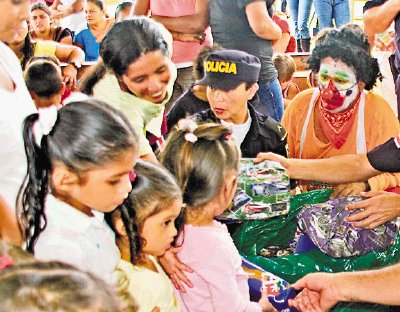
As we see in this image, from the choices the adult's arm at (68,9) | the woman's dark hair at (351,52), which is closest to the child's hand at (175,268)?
the woman's dark hair at (351,52)

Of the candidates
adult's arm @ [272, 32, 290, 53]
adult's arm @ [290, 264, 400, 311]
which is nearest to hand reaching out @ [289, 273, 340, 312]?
adult's arm @ [290, 264, 400, 311]

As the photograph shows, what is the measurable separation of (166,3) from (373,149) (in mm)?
945

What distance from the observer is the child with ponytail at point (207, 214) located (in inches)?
61.2

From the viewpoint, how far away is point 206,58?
2221 mm

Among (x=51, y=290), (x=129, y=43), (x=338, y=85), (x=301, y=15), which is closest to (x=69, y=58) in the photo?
(x=338, y=85)

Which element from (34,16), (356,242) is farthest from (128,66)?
(34,16)

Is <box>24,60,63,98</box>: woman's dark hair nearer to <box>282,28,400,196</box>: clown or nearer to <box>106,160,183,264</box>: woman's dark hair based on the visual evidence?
<box>106,160,183,264</box>: woman's dark hair

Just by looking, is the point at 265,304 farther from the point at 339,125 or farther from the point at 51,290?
the point at 51,290

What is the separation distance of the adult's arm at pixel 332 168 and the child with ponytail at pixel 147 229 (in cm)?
77

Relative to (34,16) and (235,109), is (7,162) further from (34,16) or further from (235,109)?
(34,16)

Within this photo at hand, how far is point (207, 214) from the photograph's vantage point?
5.37 feet

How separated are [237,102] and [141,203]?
873 millimetres

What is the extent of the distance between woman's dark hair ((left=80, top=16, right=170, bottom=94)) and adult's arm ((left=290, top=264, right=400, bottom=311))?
2.41ft

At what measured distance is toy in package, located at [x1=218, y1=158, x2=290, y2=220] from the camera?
6.30 feet
